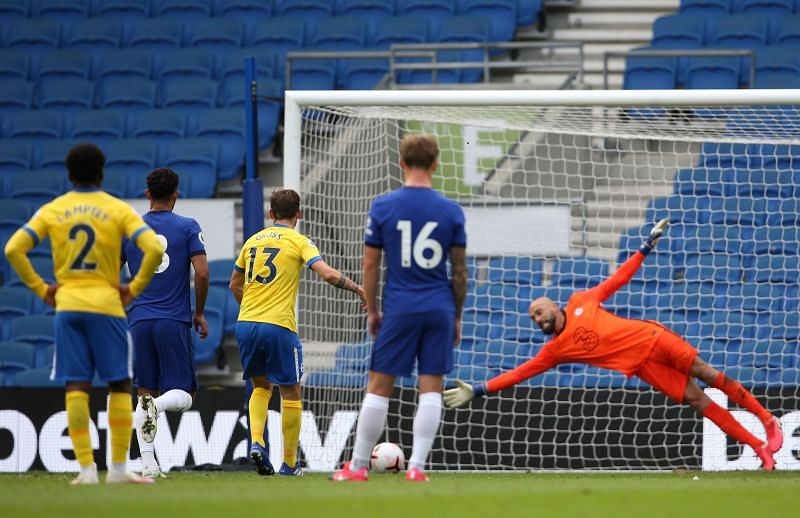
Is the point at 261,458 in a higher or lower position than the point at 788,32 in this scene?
lower

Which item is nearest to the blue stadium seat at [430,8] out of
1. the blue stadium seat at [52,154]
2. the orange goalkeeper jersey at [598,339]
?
the blue stadium seat at [52,154]

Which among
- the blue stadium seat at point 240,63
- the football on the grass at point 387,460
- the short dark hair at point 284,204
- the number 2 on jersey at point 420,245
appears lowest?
the football on the grass at point 387,460

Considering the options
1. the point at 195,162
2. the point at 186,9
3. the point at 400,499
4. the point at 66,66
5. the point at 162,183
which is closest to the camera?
the point at 400,499

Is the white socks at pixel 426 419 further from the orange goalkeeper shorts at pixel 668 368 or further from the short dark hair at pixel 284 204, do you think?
the orange goalkeeper shorts at pixel 668 368

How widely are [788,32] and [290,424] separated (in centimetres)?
978

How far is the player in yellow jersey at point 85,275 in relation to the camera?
589cm

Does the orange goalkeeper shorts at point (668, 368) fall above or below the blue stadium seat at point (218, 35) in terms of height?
below

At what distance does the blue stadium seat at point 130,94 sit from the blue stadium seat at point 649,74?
19.9ft

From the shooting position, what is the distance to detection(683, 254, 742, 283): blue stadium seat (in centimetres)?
1130

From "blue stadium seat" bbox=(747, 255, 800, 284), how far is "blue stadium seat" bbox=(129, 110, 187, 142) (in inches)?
284

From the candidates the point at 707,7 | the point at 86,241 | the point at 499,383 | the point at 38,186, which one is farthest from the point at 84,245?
the point at 707,7

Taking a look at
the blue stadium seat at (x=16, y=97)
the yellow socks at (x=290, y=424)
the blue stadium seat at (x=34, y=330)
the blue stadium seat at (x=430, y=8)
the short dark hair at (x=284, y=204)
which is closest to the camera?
the short dark hair at (x=284, y=204)

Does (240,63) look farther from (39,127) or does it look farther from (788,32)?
(788,32)

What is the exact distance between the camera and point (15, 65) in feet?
53.4
